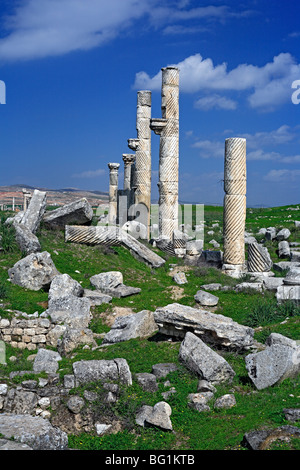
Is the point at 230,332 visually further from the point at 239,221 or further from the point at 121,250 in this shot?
the point at 121,250

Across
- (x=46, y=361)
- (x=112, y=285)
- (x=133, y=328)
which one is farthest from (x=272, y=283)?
(x=46, y=361)

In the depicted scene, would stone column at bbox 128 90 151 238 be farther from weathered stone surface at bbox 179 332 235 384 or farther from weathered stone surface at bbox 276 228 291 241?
weathered stone surface at bbox 179 332 235 384

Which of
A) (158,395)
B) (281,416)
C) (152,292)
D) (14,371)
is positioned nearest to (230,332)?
(158,395)

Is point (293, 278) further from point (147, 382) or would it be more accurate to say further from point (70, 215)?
point (70, 215)

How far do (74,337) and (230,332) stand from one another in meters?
3.49

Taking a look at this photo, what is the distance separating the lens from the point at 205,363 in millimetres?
9008

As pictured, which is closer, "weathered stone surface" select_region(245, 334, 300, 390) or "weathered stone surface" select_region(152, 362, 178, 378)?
"weathered stone surface" select_region(245, 334, 300, 390)

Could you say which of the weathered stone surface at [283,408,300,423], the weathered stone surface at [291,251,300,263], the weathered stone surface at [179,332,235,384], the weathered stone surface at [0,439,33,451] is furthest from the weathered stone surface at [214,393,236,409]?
the weathered stone surface at [291,251,300,263]


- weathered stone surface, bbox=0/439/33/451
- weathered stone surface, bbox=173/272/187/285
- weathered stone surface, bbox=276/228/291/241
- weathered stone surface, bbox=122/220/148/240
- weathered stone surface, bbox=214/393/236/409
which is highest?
weathered stone surface, bbox=122/220/148/240

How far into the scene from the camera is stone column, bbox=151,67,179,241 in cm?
2453

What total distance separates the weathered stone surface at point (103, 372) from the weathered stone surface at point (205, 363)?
1144mm

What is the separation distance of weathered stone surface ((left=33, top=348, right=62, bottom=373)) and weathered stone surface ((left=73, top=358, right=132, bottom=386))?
102 centimetres

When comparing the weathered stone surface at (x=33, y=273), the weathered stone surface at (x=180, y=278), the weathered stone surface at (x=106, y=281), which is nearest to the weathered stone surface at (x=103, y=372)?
the weathered stone surface at (x=33, y=273)

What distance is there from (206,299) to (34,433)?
26.5 feet
